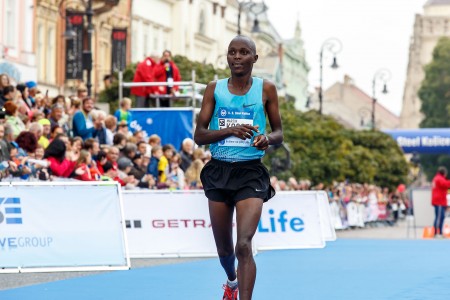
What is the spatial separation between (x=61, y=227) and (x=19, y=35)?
35.8m

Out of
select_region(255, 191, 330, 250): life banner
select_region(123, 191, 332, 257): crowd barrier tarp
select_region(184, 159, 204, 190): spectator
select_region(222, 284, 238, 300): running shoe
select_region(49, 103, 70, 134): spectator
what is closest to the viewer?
select_region(222, 284, 238, 300): running shoe

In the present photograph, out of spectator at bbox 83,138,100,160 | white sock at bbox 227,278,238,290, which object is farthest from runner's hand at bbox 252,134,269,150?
spectator at bbox 83,138,100,160

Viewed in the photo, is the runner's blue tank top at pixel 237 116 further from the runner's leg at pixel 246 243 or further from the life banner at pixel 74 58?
the life banner at pixel 74 58

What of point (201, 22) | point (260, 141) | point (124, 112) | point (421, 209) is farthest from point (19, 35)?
point (260, 141)

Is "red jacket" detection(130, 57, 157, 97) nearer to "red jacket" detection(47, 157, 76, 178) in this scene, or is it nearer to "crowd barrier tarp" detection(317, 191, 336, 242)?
"crowd barrier tarp" detection(317, 191, 336, 242)

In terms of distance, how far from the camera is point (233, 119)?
11289 millimetres

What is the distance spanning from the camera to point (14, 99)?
922 inches

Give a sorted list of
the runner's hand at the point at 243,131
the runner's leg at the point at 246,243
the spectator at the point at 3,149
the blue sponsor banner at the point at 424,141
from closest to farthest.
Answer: the runner's leg at the point at 246,243
the runner's hand at the point at 243,131
the spectator at the point at 3,149
the blue sponsor banner at the point at 424,141

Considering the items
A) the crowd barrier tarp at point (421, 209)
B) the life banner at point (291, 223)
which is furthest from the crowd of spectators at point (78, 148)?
the crowd barrier tarp at point (421, 209)

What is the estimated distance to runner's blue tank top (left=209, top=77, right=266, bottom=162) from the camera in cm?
1123

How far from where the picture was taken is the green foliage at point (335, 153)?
188 feet

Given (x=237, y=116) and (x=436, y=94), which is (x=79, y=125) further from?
(x=436, y=94)

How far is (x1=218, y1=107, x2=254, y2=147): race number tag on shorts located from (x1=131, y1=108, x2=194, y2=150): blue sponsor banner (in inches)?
790

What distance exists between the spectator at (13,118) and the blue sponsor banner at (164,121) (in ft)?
29.4
